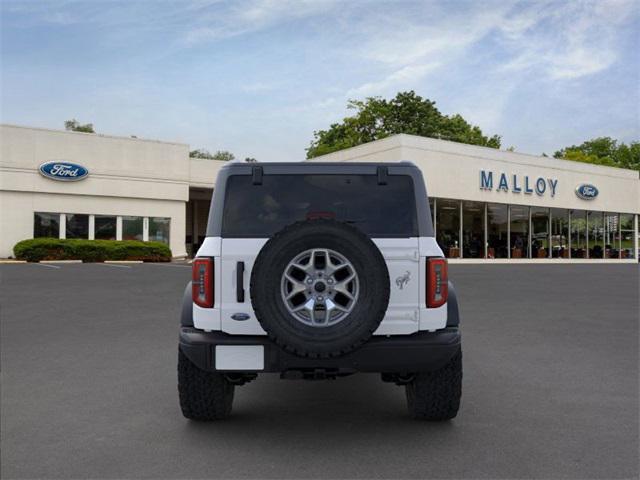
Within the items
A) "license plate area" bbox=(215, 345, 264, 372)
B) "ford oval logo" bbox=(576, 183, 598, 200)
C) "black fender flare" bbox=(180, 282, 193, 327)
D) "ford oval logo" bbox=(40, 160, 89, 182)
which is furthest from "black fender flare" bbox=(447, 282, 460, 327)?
"ford oval logo" bbox=(576, 183, 598, 200)

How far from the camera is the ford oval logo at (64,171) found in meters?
34.0

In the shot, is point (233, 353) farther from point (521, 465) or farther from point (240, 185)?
point (521, 465)

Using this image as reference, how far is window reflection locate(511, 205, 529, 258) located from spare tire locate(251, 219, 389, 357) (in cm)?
3905

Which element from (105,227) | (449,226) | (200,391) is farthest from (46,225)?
(200,391)

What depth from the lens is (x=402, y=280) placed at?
4.00 metres

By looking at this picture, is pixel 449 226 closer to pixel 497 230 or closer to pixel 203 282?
pixel 497 230

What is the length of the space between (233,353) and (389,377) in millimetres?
1171

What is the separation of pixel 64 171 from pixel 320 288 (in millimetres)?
34291

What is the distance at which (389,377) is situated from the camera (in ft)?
14.1

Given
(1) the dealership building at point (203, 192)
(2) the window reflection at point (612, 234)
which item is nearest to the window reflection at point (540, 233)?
(1) the dealership building at point (203, 192)

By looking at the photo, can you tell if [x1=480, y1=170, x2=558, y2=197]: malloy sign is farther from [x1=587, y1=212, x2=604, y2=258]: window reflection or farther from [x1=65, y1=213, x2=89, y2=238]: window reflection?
[x1=65, y1=213, x2=89, y2=238]: window reflection

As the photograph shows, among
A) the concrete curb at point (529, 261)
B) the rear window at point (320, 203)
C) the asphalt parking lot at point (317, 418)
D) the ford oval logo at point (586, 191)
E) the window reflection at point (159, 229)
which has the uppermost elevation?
the ford oval logo at point (586, 191)

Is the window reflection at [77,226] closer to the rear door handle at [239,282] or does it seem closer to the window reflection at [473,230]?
the window reflection at [473,230]

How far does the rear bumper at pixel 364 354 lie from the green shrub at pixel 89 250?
3062 centimetres
